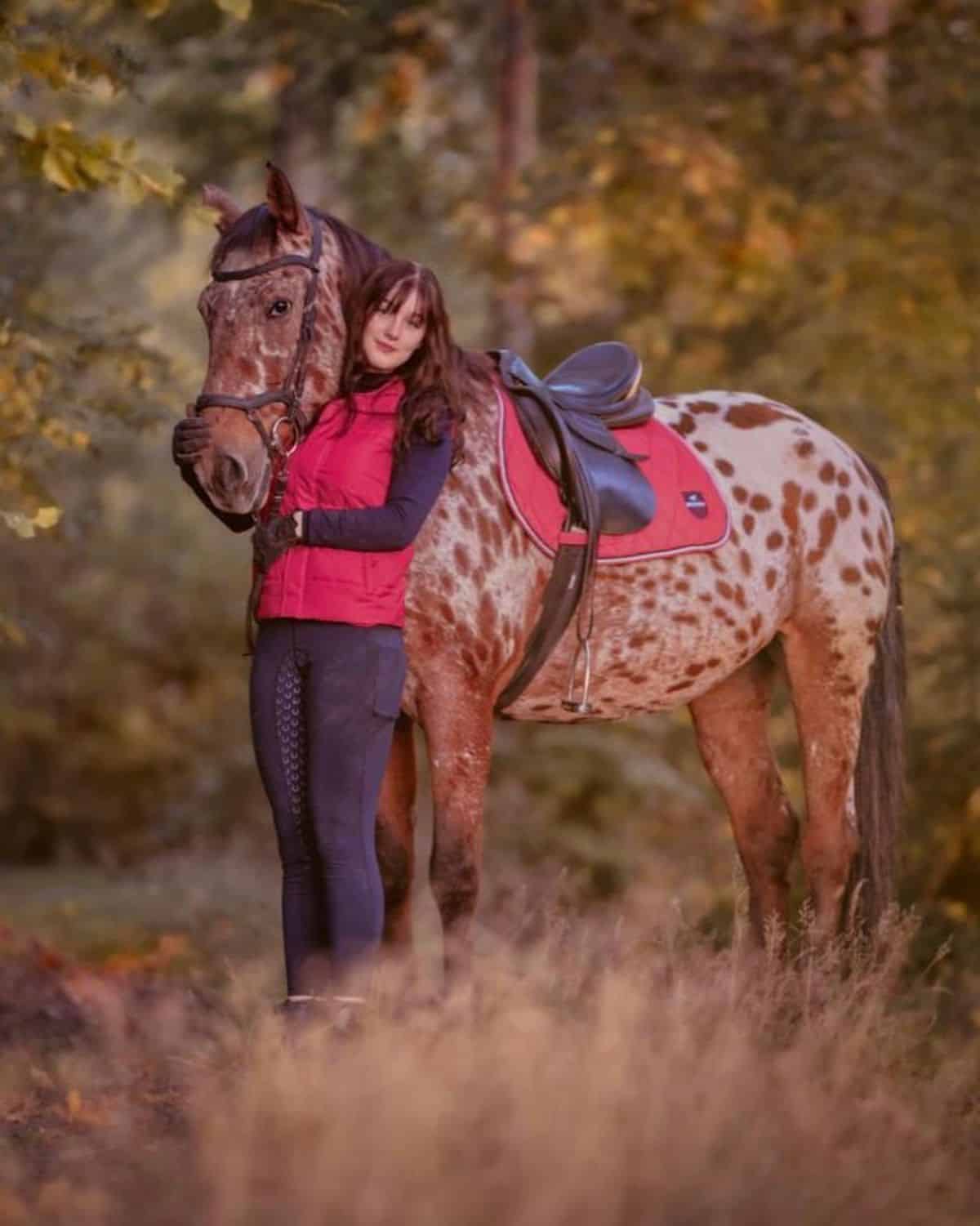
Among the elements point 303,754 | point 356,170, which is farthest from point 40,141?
point 356,170

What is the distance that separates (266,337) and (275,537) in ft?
1.77

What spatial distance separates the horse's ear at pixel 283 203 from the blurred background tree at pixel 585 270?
10.2 feet

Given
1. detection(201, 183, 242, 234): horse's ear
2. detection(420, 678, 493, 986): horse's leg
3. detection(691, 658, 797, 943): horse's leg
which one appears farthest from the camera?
detection(691, 658, 797, 943): horse's leg

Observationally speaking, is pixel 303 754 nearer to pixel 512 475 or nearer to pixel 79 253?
pixel 512 475

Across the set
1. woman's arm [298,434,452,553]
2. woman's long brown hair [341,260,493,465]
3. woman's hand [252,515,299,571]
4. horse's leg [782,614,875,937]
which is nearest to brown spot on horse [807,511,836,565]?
horse's leg [782,614,875,937]

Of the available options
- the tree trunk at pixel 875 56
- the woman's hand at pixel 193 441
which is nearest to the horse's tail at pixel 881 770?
the woman's hand at pixel 193 441

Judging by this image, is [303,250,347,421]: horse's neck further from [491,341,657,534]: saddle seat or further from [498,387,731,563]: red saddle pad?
[491,341,657,534]: saddle seat

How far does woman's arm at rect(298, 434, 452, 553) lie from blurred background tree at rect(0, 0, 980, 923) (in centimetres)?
336

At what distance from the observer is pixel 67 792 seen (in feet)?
50.3

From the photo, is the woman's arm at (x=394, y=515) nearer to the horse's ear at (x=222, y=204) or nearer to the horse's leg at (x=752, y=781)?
the horse's ear at (x=222, y=204)

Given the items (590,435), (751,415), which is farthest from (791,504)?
(590,435)

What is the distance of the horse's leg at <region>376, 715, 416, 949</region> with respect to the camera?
5484 millimetres

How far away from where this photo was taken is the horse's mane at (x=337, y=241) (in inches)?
197

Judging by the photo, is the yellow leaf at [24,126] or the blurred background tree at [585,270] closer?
the yellow leaf at [24,126]
